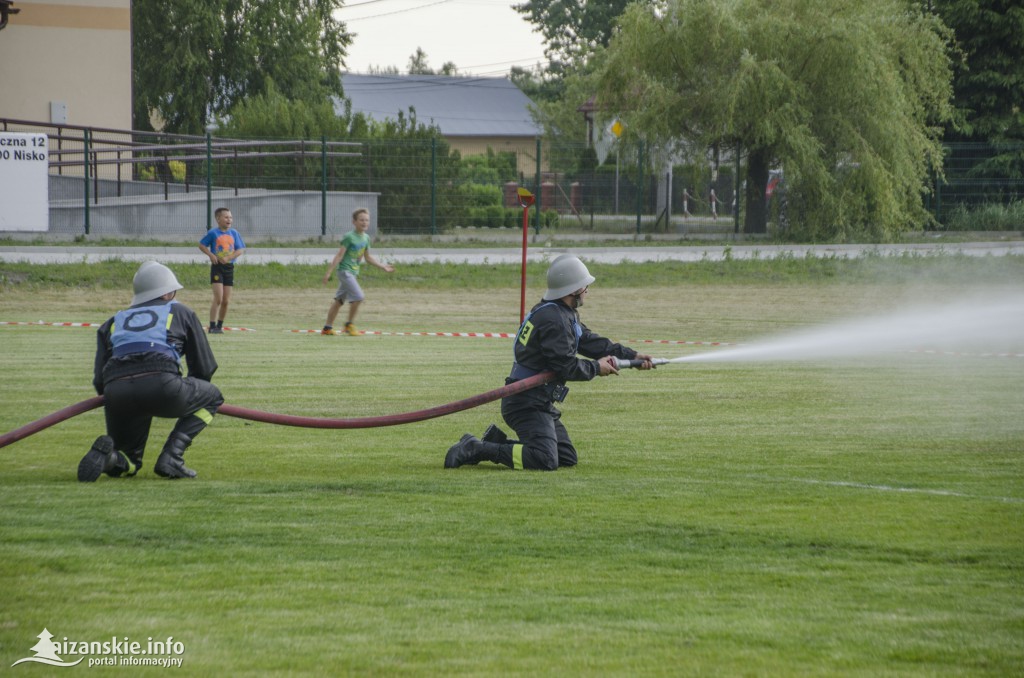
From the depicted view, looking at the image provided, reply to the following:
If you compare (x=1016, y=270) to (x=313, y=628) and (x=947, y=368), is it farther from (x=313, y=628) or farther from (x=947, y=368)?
(x=313, y=628)

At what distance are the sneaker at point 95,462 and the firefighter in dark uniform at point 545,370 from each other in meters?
2.40

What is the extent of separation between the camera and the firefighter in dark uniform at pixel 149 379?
8062mm

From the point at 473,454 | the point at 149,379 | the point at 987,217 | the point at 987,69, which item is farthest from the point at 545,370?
the point at 987,69

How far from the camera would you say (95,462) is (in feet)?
26.5

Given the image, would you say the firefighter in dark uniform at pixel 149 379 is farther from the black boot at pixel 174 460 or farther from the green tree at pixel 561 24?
the green tree at pixel 561 24

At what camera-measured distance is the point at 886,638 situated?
5066 mm

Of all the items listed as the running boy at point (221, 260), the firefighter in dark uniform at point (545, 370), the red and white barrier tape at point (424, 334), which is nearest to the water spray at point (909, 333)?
the red and white barrier tape at point (424, 334)

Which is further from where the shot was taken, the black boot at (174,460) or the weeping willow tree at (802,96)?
the weeping willow tree at (802,96)

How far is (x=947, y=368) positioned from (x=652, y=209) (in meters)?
22.0

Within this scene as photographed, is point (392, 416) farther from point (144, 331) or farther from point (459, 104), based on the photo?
point (459, 104)

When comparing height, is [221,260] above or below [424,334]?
above

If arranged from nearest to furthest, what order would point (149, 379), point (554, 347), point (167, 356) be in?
1. point (149, 379)
2. point (167, 356)
3. point (554, 347)

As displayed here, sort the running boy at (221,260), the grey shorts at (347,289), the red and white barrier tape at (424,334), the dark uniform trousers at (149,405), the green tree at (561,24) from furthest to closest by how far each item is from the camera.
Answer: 1. the green tree at (561,24)
2. the red and white barrier tape at (424,334)
3. the grey shorts at (347,289)
4. the running boy at (221,260)
5. the dark uniform trousers at (149,405)

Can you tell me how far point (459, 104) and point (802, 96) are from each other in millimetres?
59646
